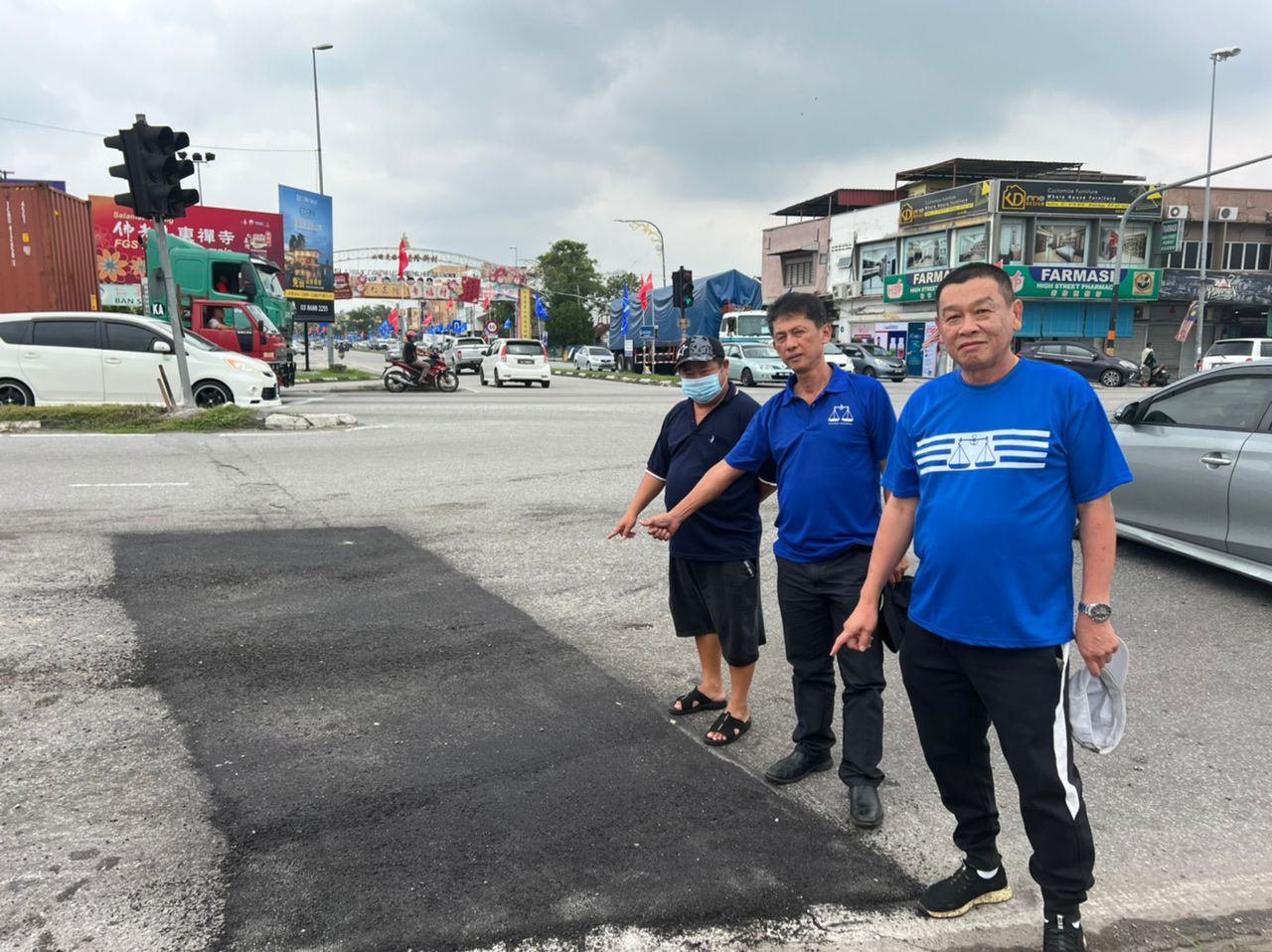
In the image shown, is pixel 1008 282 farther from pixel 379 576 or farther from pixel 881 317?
pixel 881 317

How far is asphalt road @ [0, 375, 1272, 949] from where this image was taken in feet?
8.80

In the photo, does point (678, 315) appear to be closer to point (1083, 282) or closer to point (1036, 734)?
point (1083, 282)

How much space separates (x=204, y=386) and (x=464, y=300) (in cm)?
6539

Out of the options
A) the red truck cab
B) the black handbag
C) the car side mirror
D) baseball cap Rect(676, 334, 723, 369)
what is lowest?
the black handbag

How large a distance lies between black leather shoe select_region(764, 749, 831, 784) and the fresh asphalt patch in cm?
6

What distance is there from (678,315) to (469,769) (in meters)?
35.1

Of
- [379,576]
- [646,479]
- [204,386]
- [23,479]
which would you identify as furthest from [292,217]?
[646,479]

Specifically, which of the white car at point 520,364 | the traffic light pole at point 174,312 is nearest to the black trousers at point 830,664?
the traffic light pole at point 174,312

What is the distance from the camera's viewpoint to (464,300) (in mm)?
79625

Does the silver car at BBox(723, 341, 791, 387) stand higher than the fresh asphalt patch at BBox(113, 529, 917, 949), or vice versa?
the silver car at BBox(723, 341, 791, 387)

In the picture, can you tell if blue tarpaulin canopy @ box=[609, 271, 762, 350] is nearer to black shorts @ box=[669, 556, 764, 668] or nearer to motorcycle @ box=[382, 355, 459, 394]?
motorcycle @ box=[382, 355, 459, 394]

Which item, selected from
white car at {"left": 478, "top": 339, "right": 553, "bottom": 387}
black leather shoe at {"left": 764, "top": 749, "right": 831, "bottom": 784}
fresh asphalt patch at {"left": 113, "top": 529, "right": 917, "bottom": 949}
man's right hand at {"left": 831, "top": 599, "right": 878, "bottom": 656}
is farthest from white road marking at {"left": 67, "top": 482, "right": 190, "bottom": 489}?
white car at {"left": 478, "top": 339, "right": 553, "bottom": 387}

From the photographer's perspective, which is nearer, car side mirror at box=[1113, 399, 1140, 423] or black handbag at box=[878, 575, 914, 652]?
black handbag at box=[878, 575, 914, 652]

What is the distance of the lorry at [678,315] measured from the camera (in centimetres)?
3641
